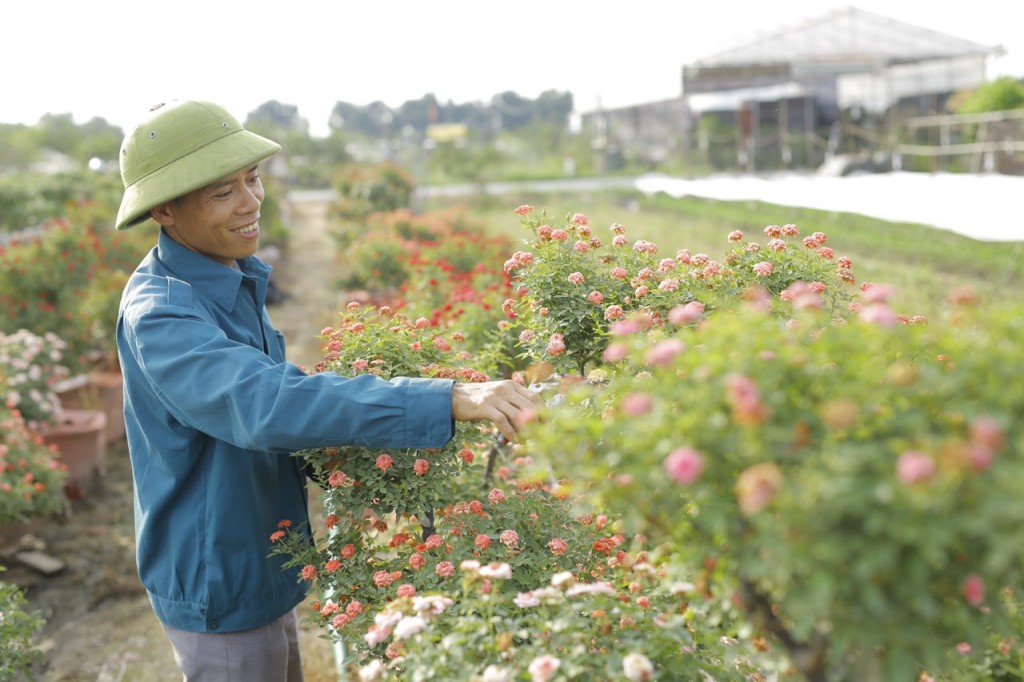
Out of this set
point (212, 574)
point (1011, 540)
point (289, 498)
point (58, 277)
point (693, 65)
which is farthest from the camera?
point (693, 65)

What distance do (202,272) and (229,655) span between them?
32.7 inches

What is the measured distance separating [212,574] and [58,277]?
19.3 ft

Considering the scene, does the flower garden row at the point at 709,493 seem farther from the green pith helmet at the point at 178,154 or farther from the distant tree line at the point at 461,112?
the distant tree line at the point at 461,112

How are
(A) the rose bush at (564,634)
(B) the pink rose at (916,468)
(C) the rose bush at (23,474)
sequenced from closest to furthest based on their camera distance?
(B) the pink rose at (916,468) → (A) the rose bush at (564,634) → (C) the rose bush at (23,474)

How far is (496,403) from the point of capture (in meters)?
1.55

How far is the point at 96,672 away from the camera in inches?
142

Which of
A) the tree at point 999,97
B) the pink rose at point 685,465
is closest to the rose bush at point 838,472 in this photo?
the pink rose at point 685,465

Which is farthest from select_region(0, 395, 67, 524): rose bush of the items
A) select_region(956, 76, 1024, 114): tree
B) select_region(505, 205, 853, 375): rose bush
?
select_region(956, 76, 1024, 114): tree

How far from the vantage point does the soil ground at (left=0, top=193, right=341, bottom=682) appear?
11.8 feet

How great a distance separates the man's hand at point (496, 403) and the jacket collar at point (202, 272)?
2.14 feet

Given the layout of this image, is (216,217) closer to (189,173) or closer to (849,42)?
(189,173)

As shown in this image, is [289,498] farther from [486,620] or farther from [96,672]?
[96,672]

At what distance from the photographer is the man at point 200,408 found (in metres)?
1.70

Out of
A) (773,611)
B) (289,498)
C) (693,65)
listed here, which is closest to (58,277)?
(289,498)
